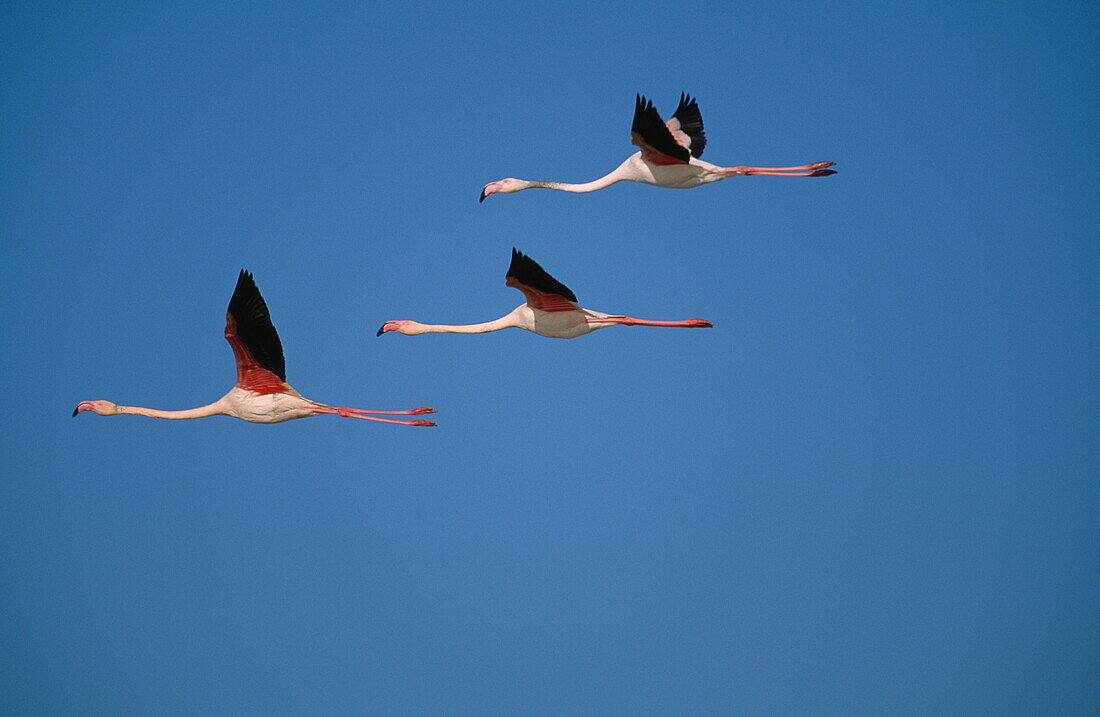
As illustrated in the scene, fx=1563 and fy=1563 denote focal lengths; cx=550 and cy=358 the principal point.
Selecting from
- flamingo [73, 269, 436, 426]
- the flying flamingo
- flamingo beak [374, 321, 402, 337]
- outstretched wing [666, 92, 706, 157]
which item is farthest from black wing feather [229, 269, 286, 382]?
outstretched wing [666, 92, 706, 157]

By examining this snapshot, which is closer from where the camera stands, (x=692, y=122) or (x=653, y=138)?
(x=653, y=138)

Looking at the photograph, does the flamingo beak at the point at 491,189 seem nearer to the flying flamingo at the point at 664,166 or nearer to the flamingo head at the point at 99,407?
the flying flamingo at the point at 664,166

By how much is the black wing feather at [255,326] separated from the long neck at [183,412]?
132 cm

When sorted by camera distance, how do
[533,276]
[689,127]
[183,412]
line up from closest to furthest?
[533,276]
[183,412]
[689,127]

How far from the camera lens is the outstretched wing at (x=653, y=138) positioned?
2192cm

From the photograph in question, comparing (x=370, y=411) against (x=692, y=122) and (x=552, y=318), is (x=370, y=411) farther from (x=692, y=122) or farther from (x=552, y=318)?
(x=692, y=122)

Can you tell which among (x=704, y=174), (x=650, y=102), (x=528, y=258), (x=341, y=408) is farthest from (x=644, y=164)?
(x=341, y=408)

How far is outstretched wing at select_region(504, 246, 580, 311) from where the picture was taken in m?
20.9

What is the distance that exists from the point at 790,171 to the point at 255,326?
861cm

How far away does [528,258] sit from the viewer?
2070cm

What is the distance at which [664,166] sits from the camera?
23797mm

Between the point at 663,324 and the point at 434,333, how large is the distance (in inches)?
150

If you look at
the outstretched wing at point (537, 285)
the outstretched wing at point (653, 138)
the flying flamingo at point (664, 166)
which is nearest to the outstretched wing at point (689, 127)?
the flying flamingo at point (664, 166)

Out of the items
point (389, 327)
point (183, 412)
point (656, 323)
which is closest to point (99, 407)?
point (183, 412)
